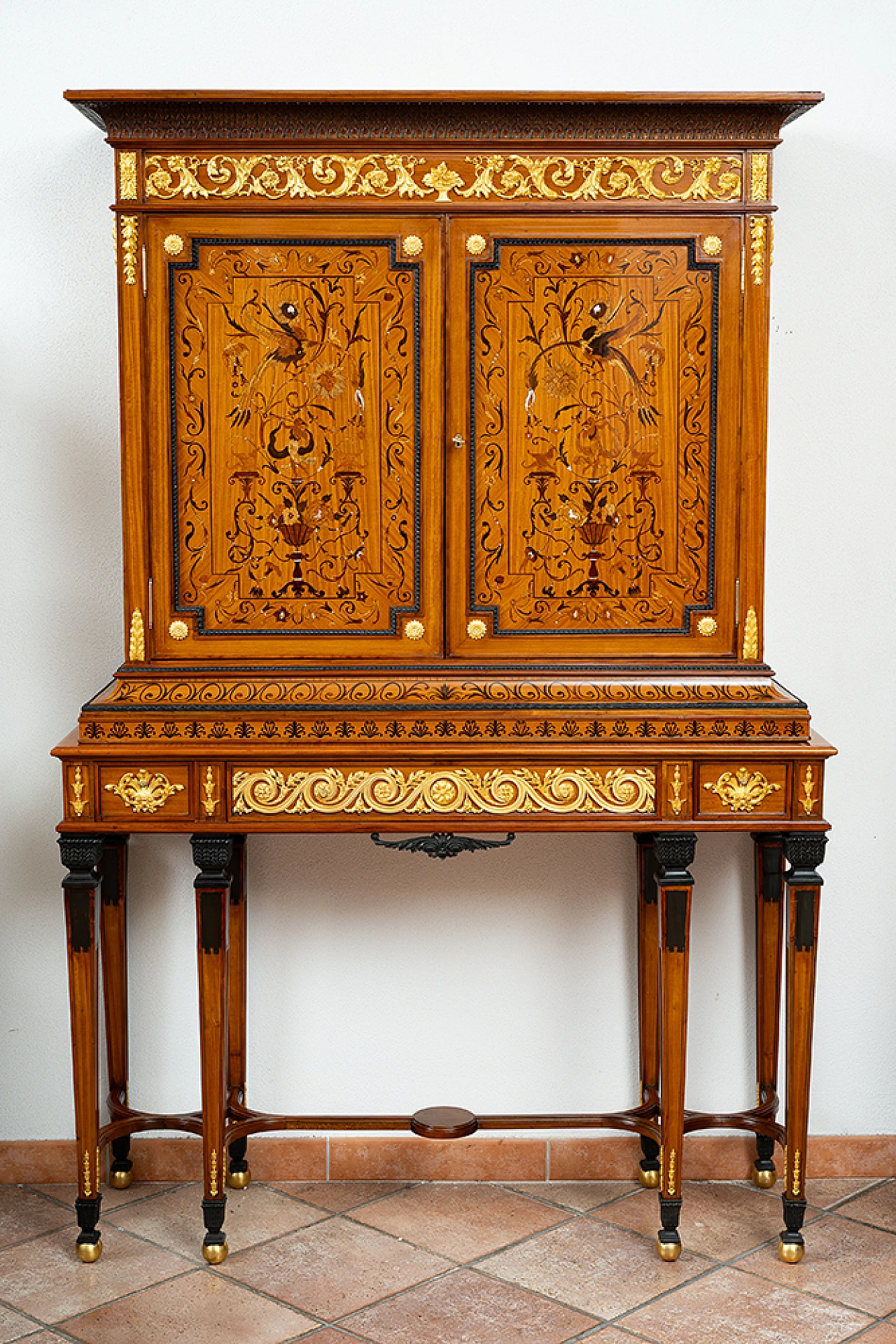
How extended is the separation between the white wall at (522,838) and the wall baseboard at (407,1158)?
0.27ft

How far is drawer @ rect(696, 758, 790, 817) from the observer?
9.79 feet

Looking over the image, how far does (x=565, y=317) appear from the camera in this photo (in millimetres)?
3006

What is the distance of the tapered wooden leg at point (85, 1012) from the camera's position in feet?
9.89

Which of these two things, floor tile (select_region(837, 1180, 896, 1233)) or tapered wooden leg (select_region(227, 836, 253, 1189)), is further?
tapered wooden leg (select_region(227, 836, 253, 1189))

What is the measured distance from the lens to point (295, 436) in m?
3.03

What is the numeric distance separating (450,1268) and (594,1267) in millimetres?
305

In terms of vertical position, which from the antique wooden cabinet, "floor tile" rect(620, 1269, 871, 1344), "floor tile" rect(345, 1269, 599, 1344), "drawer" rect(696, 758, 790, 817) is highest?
the antique wooden cabinet

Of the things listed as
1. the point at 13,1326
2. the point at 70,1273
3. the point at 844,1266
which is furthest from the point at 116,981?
the point at 844,1266

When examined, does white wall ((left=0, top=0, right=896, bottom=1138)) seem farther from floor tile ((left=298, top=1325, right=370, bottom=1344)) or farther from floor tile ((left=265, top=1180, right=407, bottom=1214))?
floor tile ((left=298, top=1325, right=370, bottom=1344))

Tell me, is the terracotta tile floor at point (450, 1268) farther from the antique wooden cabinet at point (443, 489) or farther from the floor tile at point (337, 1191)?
the antique wooden cabinet at point (443, 489)

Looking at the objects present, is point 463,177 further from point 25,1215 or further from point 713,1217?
point 25,1215

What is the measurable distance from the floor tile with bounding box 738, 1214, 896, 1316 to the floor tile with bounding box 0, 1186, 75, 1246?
154cm

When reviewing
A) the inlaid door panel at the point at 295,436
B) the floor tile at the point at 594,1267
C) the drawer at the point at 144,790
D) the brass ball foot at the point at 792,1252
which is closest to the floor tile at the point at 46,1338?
the floor tile at the point at 594,1267

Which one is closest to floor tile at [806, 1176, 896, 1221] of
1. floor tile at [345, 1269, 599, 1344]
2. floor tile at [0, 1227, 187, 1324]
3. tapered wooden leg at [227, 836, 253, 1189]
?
floor tile at [345, 1269, 599, 1344]
